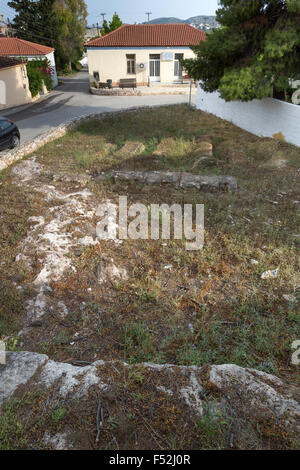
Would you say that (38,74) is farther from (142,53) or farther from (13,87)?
(142,53)

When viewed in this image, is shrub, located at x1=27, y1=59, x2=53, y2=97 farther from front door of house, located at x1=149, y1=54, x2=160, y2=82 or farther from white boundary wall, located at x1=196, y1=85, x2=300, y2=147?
white boundary wall, located at x1=196, y1=85, x2=300, y2=147

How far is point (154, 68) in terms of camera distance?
91.1 ft

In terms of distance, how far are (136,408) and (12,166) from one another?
898 cm

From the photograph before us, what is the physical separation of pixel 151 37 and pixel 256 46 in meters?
21.1

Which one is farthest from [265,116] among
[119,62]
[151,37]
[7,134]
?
[151,37]

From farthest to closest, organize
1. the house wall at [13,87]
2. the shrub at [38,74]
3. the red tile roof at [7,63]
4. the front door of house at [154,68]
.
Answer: the front door of house at [154,68] < the shrub at [38,74] < the house wall at [13,87] < the red tile roof at [7,63]

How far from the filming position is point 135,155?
10.4 m

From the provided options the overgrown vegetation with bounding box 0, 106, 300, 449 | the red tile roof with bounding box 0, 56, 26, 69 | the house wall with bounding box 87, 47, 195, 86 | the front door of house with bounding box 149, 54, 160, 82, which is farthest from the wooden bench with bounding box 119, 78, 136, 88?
the overgrown vegetation with bounding box 0, 106, 300, 449

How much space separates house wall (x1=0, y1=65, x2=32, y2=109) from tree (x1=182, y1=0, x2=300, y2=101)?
1585 centimetres

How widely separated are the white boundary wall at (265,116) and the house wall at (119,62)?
14.2 meters

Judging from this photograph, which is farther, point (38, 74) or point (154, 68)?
point (154, 68)

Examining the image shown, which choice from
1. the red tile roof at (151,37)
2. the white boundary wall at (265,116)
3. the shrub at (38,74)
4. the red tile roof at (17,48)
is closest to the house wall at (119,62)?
the red tile roof at (151,37)

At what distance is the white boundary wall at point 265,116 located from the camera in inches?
412

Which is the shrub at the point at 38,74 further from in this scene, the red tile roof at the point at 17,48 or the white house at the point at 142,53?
the white house at the point at 142,53
